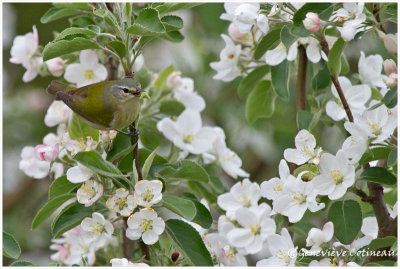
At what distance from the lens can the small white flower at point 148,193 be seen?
134cm

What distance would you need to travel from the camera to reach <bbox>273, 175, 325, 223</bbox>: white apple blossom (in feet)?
4.34

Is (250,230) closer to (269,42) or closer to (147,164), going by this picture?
(147,164)

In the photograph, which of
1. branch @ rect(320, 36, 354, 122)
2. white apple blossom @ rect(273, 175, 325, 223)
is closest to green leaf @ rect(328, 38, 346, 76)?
branch @ rect(320, 36, 354, 122)

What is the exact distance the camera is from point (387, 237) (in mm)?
1343

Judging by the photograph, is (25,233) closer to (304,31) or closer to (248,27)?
(248,27)

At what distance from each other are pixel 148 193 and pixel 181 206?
0.24ft

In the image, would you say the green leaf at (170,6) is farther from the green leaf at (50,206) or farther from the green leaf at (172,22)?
the green leaf at (50,206)

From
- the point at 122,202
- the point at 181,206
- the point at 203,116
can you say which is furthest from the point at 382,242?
the point at 203,116

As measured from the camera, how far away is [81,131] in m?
1.53

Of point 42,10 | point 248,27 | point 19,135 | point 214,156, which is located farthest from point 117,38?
point 42,10

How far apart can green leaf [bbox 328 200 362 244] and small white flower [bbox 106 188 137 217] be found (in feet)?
1.28

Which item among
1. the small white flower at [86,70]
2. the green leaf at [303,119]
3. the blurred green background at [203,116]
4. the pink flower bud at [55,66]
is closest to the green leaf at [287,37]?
the green leaf at [303,119]

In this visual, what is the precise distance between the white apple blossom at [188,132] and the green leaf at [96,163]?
0.35 metres

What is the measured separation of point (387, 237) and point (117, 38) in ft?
2.16
